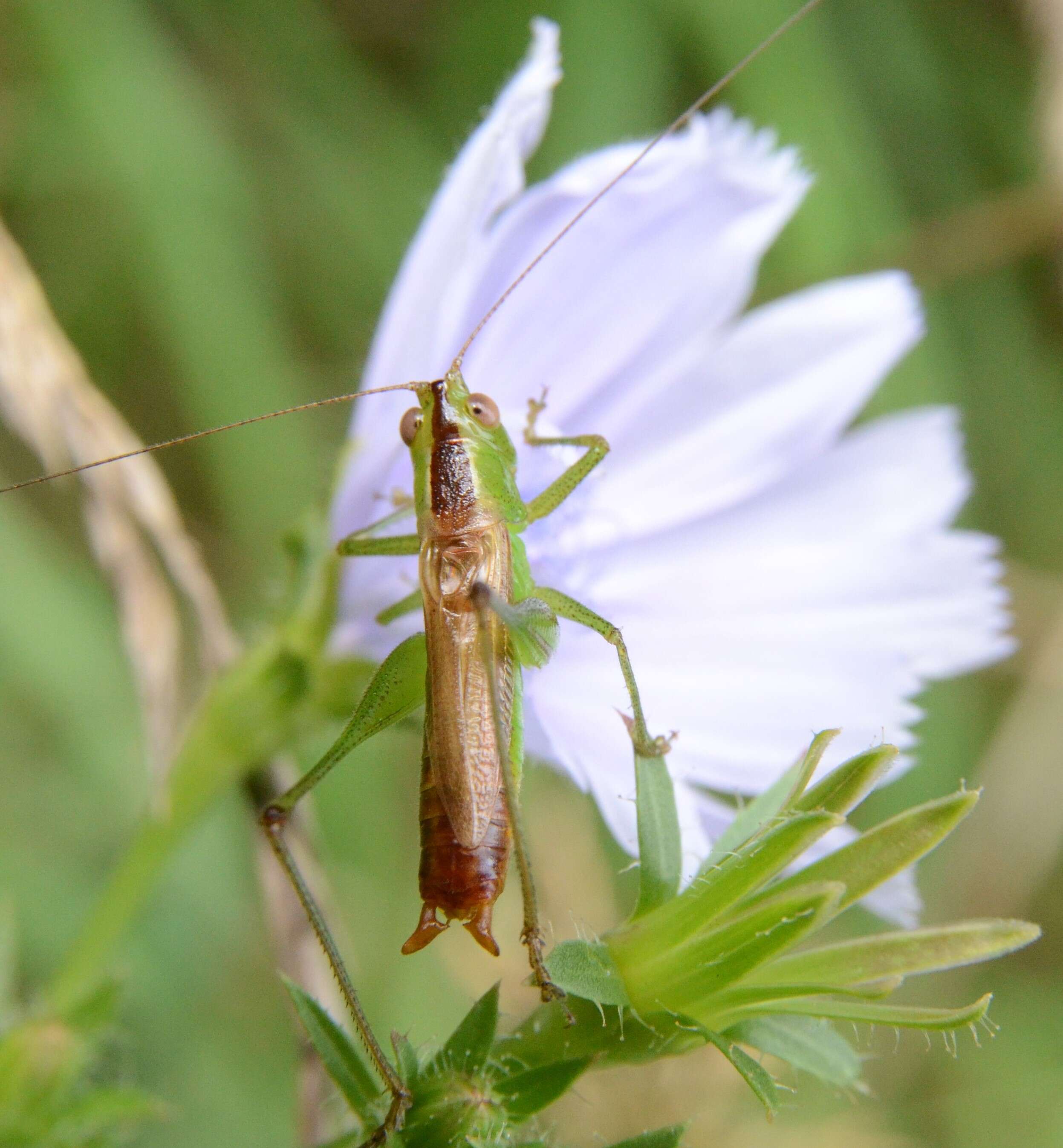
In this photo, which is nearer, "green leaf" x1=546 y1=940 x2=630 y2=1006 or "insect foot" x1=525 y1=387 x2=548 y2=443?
"green leaf" x1=546 y1=940 x2=630 y2=1006

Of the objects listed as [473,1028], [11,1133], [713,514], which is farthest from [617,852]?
[473,1028]

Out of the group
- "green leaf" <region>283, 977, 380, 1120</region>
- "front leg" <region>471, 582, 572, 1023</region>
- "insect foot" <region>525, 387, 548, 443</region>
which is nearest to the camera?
"green leaf" <region>283, 977, 380, 1120</region>

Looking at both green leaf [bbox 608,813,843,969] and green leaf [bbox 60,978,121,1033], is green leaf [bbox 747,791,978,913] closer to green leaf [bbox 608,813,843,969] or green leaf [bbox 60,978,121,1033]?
green leaf [bbox 608,813,843,969]

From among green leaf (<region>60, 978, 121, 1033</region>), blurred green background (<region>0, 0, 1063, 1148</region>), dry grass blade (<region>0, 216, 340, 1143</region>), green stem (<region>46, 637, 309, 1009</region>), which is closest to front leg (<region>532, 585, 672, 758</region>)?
green stem (<region>46, 637, 309, 1009</region>)

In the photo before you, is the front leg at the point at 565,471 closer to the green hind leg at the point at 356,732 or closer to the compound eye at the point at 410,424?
the compound eye at the point at 410,424

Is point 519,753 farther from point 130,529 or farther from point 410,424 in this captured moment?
point 130,529

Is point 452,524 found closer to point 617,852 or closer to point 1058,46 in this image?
point 617,852

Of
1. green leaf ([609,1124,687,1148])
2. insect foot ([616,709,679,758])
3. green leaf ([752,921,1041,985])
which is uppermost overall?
insect foot ([616,709,679,758])
